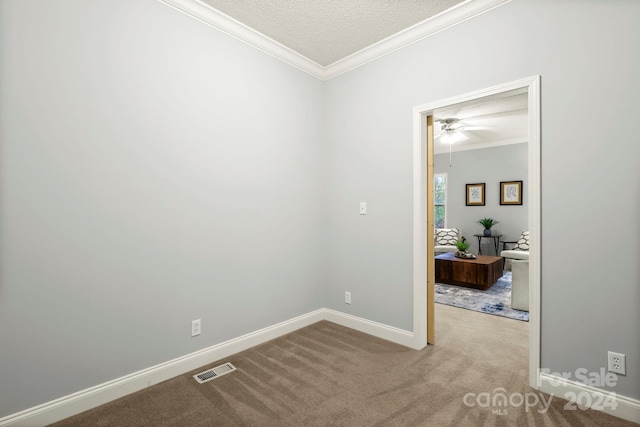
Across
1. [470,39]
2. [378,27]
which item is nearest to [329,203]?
[378,27]

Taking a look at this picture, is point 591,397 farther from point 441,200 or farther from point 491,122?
point 441,200

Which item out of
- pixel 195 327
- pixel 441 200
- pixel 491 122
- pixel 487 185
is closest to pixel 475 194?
pixel 487 185

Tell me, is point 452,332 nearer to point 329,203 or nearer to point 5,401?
point 329,203

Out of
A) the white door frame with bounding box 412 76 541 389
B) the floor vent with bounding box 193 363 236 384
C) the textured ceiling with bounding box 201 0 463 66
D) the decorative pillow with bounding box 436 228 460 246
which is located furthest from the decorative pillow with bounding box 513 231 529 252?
the floor vent with bounding box 193 363 236 384

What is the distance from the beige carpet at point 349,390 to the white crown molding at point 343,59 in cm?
274

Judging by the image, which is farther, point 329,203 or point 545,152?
point 329,203

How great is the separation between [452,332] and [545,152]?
195cm

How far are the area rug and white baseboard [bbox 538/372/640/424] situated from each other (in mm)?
1614

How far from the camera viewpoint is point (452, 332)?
3.12 metres

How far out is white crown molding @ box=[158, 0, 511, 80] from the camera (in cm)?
233

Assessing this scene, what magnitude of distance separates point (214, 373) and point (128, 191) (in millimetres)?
1465

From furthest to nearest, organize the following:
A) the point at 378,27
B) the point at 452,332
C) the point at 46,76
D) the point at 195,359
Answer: the point at 452,332, the point at 378,27, the point at 195,359, the point at 46,76

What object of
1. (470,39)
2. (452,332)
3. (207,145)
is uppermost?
(470,39)

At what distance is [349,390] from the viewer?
6.88 ft
